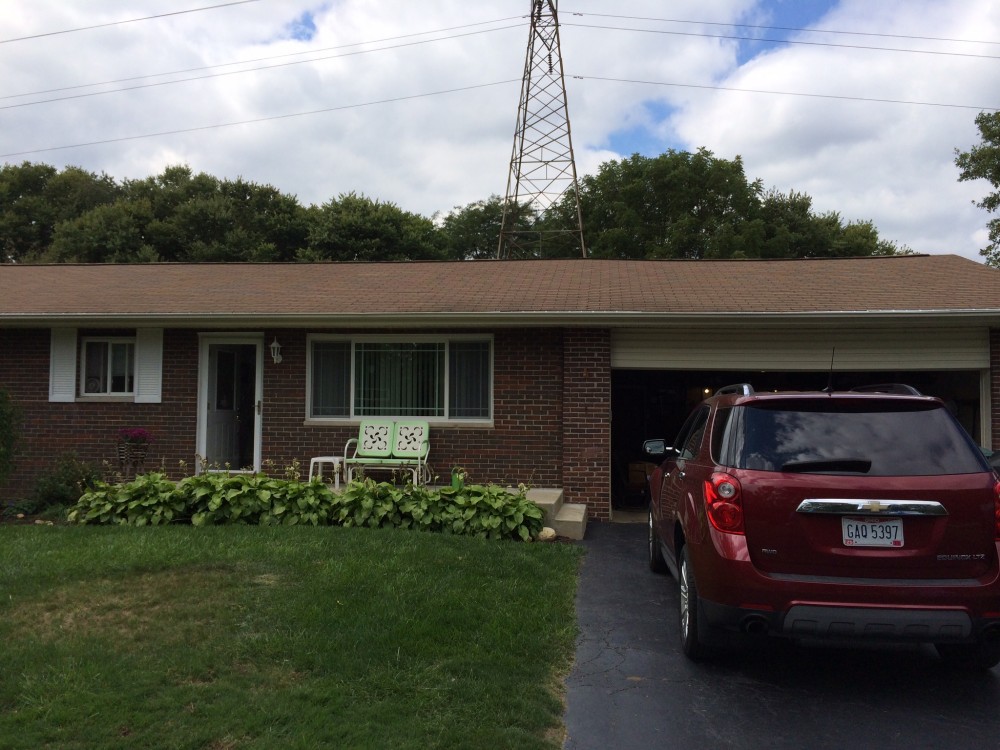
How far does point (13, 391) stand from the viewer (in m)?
10.5

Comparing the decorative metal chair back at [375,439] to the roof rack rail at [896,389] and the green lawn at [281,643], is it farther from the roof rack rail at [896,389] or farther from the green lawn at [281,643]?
the roof rack rail at [896,389]

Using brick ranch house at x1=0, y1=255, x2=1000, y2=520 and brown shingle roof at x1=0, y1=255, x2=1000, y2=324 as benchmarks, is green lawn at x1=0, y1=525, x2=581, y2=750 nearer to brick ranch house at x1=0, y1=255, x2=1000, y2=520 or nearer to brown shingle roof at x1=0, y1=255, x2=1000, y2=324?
brick ranch house at x1=0, y1=255, x2=1000, y2=520

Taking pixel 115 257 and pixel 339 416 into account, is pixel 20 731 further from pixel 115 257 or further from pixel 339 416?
pixel 115 257

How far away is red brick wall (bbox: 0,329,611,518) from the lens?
9352mm

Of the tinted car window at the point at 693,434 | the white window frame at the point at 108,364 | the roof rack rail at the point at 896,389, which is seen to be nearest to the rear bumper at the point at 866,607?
the roof rack rail at the point at 896,389

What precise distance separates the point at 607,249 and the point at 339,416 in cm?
2473

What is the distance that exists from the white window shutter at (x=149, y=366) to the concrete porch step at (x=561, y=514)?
215 inches

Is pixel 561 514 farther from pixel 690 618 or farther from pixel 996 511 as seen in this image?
pixel 996 511

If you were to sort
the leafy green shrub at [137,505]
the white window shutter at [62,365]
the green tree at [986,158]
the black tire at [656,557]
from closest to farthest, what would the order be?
1. the black tire at [656,557]
2. the leafy green shrub at [137,505]
3. the white window shutter at [62,365]
4. the green tree at [986,158]

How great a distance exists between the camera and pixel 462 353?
1008 cm

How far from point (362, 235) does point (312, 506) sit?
A: 24588 mm

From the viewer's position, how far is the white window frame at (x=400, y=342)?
9.88m

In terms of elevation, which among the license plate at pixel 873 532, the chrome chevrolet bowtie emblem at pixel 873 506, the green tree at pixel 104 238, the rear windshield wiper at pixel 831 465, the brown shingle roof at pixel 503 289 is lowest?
the license plate at pixel 873 532

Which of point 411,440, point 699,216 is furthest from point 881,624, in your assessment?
point 699,216
